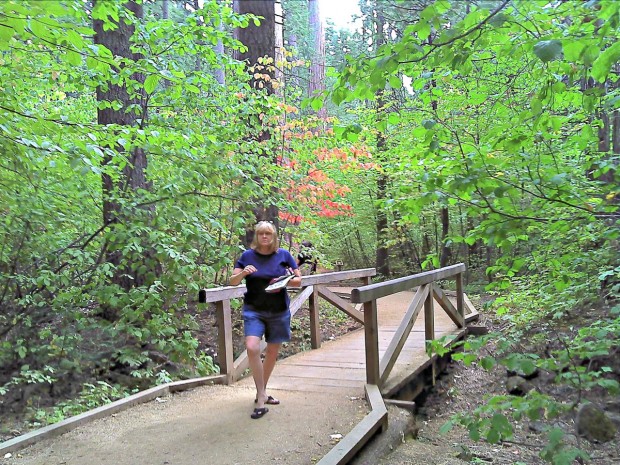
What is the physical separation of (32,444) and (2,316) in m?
2.09

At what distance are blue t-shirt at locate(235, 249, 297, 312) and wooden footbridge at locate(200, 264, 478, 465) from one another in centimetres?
68

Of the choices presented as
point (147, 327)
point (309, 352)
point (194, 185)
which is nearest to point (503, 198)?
point (194, 185)

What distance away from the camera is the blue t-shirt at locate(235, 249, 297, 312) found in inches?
170

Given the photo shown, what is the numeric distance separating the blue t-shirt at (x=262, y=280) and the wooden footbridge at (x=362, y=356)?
2.25 ft

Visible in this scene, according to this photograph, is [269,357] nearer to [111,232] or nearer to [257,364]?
[257,364]

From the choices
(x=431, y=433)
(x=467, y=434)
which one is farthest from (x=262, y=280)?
(x=467, y=434)

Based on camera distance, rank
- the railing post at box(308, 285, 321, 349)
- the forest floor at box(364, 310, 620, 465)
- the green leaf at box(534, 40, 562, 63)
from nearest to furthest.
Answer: the green leaf at box(534, 40, 562, 63)
the forest floor at box(364, 310, 620, 465)
the railing post at box(308, 285, 321, 349)

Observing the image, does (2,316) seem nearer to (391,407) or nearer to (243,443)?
(243,443)

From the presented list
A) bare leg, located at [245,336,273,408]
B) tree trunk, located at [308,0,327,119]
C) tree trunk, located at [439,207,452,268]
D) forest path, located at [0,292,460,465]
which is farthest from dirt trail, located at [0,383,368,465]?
tree trunk, located at [308,0,327,119]

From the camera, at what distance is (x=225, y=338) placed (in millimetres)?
5387

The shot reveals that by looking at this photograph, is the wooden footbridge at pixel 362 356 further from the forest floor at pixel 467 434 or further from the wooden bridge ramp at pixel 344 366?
the forest floor at pixel 467 434

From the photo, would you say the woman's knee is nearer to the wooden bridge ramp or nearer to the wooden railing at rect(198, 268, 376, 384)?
the wooden railing at rect(198, 268, 376, 384)

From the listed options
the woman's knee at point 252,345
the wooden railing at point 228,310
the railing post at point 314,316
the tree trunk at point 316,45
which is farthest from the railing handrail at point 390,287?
the tree trunk at point 316,45

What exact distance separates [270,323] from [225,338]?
1.23 metres
